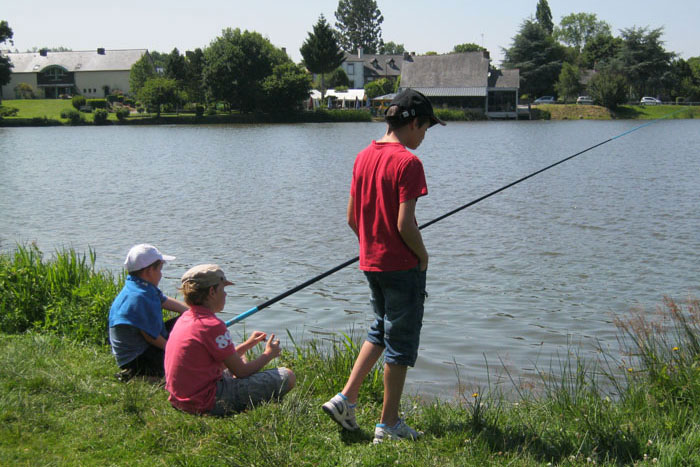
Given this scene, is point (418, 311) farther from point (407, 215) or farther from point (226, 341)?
point (226, 341)

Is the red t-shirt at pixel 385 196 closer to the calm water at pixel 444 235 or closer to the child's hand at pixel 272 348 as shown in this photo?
the child's hand at pixel 272 348

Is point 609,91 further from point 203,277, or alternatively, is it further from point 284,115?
point 203,277

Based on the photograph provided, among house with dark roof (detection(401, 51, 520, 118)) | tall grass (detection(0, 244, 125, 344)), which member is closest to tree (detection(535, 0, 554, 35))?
house with dark roof (detection(401, 51, 520, 118))

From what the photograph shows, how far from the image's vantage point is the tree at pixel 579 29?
132 m

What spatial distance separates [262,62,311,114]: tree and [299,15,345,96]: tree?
11.8 meters

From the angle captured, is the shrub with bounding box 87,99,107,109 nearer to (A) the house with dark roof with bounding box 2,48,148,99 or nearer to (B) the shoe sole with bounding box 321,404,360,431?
(A) the house with dark roof with bounding box 2,48,148,99

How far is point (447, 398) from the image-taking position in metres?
5.49

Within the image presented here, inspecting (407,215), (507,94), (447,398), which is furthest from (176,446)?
(507,94)

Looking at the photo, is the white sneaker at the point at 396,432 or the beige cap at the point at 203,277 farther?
the beige cap at the point at 203,277

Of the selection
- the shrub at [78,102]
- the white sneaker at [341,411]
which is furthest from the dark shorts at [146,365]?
the shrub at [78,102]

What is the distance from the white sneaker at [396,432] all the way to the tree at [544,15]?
140146 millimetres

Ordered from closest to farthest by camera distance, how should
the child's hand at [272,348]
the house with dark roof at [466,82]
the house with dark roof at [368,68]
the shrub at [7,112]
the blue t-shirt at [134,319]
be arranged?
the child's hand at [272,348]
the blue t-shirt at [134,319]
the shrub at [7,112]
the house with dark roof at [466,82]
the house with dark roof at [368,68]

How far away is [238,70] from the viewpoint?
7106cm

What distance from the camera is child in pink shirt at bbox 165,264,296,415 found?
381 centimetres
